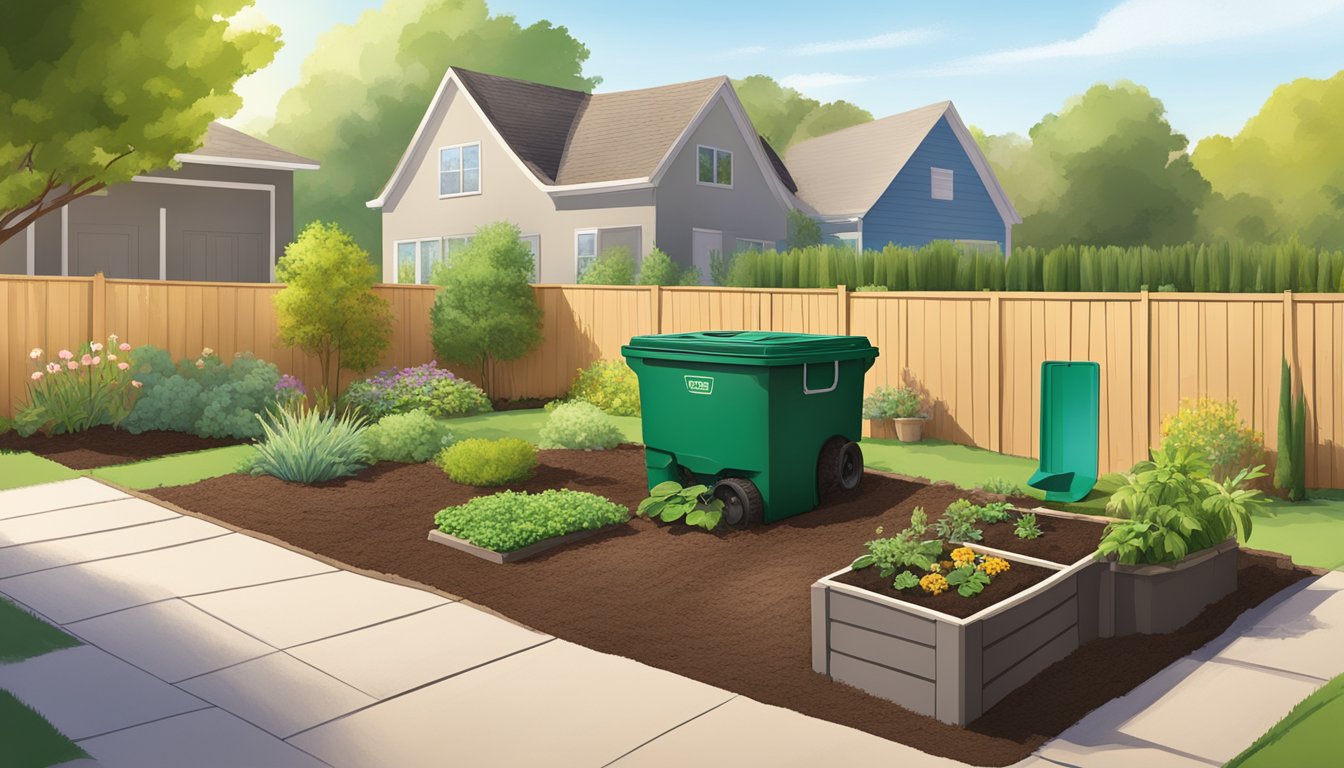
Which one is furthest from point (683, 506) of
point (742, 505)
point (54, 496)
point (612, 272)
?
point (612, 272)

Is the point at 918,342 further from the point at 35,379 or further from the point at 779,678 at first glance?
the point at 35,379

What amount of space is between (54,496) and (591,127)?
60.2 feet

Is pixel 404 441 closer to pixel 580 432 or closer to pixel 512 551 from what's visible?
pixel 580 432

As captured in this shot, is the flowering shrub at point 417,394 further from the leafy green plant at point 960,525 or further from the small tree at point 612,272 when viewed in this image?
the leafy green plant at point 960,525

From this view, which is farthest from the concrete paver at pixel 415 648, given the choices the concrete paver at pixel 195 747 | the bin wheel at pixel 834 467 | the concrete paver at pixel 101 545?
the bin wheel at pixel 834 467

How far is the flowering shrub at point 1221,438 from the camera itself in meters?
9.98

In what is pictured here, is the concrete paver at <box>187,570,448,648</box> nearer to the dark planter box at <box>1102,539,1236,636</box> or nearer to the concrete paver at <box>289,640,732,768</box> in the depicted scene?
the concrete paver at <box>289,640,732,768</box>

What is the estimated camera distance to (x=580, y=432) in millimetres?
11125

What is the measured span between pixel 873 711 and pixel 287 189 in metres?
19.1

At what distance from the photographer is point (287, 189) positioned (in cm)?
2155

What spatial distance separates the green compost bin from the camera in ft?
26.9

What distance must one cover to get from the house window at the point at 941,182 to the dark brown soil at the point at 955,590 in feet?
77.3

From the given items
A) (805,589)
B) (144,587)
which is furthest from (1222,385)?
(144,587)

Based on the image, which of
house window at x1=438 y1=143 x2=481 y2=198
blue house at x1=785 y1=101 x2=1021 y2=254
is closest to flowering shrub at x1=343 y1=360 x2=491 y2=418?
house window at x1=438 y1=143 x2=481 y2=198
